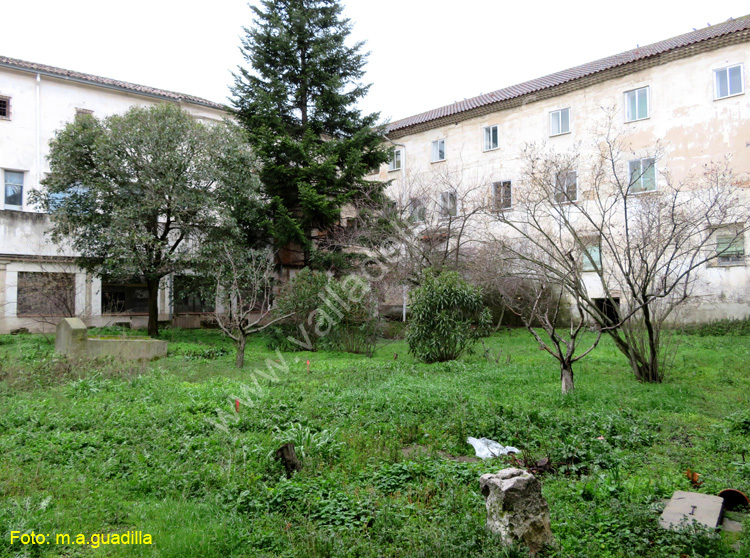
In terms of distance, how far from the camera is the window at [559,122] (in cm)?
2203

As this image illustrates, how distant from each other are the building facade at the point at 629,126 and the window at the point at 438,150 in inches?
2.0

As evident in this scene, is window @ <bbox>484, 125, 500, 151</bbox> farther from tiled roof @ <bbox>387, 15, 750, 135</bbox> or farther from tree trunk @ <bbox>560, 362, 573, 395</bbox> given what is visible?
tree trunk @ <bbox>560, 362, 573, 395</bbox>

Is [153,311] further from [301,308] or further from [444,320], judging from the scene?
[444,320]

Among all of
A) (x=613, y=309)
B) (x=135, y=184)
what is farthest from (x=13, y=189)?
(x=613, y=309)

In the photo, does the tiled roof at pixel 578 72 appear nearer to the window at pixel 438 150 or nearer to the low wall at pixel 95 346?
the window at pixel 438 150

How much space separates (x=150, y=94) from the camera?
22.8 metres

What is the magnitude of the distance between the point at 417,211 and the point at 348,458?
51.9ft

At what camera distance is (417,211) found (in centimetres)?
2064

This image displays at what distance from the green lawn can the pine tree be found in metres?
10.4

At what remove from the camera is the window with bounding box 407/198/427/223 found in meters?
20.5

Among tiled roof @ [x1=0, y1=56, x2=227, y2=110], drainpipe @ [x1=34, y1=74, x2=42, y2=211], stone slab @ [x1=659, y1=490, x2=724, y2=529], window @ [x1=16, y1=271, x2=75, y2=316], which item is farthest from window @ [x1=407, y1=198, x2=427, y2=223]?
stone slab @ [x1=659, y1=490, x2=724, y2=529]

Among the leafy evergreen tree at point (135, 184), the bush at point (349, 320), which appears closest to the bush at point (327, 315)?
the bush at point (349, 320)

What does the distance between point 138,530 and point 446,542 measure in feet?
7.91

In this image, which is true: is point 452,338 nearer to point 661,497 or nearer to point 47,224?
point 661,497
